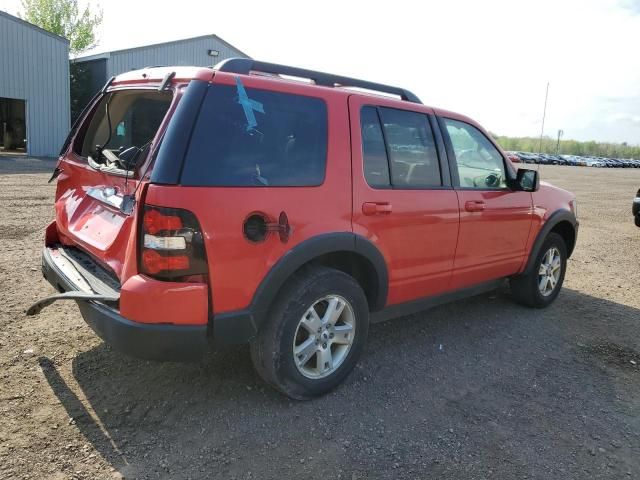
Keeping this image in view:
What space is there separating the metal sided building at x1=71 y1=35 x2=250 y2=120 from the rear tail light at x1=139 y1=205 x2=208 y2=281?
23.6 m

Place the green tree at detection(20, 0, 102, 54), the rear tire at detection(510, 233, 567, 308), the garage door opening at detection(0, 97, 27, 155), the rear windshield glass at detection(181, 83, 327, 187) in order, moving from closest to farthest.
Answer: the rear windshield glass at detection(181, 83, 327, 187)
the rear tire at detection(510, 233, 567, 308)
the garage door opening at detection(0, 97, 27, 155)
the green tree at detection(20, 0, 102, 54)

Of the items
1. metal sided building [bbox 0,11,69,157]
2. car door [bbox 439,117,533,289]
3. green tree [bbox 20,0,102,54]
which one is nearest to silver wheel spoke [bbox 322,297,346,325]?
car door [bbox 439,117,533,289]

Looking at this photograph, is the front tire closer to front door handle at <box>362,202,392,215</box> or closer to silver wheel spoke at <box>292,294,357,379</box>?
silver wheel spoke at <box>292,294,357,379</box>

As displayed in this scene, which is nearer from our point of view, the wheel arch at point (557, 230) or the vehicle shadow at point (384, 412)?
the vehicle shadow at point (384, 412)

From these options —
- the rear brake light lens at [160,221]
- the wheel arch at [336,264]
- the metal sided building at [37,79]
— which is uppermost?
the metal sided building at [37,79]

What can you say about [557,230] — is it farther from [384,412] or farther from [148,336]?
[148,336]

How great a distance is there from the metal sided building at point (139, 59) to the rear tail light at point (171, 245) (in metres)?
23.6

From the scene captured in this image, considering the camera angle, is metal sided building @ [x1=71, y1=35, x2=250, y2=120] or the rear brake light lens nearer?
the rear brake light lens

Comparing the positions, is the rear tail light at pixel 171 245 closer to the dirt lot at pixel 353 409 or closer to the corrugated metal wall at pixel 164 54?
the dirt lot at pixel 353 409

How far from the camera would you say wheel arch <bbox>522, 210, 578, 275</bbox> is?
4.97 meters

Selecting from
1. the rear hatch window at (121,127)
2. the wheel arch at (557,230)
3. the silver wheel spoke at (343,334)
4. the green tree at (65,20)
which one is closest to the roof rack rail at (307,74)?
the rear hatch window at (121,127)

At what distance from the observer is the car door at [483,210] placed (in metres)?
4.10

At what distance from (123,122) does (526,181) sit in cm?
332

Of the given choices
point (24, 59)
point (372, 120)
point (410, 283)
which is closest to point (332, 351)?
point (410, 283)
